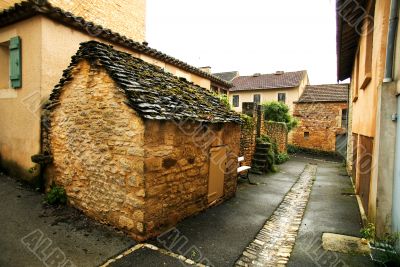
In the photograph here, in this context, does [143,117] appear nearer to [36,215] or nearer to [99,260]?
[99,260]

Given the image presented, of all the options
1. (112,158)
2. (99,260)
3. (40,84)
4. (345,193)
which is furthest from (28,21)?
(345,193)

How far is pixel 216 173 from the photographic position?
22.0 ft

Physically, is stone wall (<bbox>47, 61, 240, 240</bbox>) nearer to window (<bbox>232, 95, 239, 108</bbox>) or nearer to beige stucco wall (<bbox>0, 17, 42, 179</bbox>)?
beige stucco wall (<bbox>0, 17, 42, 179</bbox>)

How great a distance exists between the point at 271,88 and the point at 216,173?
22581 mm

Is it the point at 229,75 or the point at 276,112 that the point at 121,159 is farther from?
the point at 229,75

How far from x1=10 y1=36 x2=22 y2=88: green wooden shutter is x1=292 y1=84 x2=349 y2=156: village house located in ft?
74.2

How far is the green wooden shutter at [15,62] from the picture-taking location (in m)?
6.57

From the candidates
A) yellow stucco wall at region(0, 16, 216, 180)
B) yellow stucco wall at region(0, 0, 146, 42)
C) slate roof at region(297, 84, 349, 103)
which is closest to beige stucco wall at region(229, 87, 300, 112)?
slate roof at region(297, 84, 349, 103)

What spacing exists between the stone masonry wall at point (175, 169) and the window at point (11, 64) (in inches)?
186

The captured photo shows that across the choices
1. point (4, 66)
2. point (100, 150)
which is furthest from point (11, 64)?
point (100, 150)

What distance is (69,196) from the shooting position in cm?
576

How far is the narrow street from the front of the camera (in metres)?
4.11

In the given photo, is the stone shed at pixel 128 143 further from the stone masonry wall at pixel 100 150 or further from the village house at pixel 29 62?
the village house at pixel 29 62

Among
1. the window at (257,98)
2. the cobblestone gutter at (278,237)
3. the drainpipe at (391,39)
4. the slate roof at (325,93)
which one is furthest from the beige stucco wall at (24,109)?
the window at (257,98)
